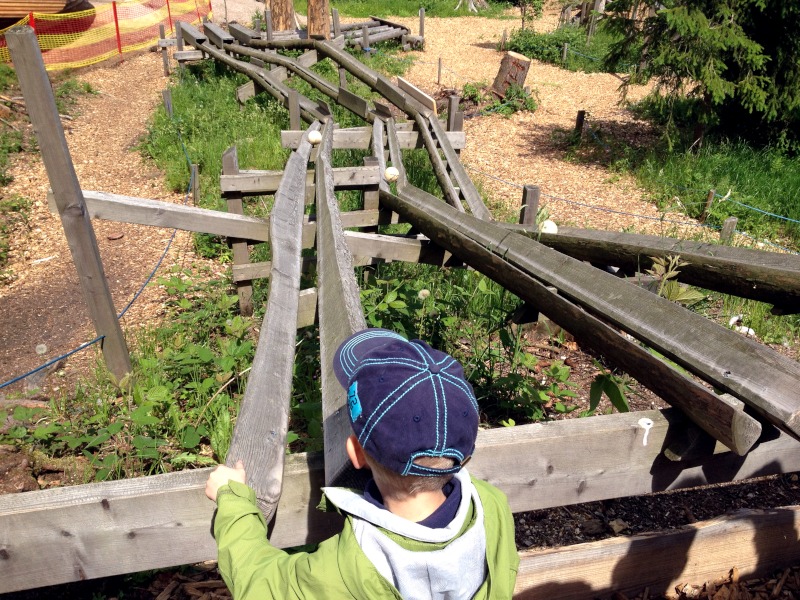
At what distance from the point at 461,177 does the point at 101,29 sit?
57.1ft

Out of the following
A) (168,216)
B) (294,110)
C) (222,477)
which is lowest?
(168,216)

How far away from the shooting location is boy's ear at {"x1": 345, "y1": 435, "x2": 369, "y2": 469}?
4.51 feet

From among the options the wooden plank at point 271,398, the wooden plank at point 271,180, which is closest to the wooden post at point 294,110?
the wooden plank at point 271,180

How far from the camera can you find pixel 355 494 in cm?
138

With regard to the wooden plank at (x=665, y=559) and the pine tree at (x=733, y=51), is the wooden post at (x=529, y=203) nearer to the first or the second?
the wooden plank at (x=665, y=559)

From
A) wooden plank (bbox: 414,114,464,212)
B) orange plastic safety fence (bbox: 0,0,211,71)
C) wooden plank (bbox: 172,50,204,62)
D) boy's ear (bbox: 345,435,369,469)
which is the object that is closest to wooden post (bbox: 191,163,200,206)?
wooden plank (bbox: 414,114,464,212)

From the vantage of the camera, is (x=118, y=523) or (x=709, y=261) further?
(x=709, y=261)

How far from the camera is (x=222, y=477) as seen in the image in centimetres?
149

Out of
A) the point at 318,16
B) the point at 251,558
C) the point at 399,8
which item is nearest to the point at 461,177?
the point at 251,558

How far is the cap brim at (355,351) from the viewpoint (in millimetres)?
1458

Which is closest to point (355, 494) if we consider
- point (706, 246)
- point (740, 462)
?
point (740, 462)

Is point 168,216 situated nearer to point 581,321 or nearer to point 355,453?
point 581,321

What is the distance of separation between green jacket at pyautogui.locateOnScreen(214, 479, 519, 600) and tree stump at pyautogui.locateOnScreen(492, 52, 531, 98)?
1387cm

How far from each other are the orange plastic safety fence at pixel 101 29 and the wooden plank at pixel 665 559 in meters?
16.7
